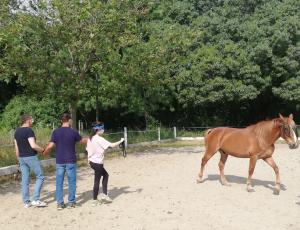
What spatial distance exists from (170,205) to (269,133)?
9.47ft

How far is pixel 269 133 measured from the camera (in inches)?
401

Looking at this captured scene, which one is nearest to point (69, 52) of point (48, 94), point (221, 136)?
point (48, 94)

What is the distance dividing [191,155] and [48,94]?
6.15 m

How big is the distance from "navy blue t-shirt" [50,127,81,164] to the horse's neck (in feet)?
13.7

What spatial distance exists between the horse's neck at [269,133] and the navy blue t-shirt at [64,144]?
418cm

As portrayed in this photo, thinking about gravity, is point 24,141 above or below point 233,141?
above

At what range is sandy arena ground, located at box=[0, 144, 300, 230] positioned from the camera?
299 inches

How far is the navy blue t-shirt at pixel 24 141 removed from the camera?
8.60 metres

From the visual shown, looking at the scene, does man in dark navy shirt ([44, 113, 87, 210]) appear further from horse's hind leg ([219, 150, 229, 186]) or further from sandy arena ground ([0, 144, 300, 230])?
horse's hind leg ([219, 150, 229, 186])

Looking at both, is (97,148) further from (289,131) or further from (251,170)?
(289,131)

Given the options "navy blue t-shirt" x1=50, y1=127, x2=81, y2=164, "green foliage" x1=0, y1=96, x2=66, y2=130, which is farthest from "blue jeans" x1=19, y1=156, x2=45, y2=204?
"green foliage" x1=0, y1=96, x2=66, y2=130

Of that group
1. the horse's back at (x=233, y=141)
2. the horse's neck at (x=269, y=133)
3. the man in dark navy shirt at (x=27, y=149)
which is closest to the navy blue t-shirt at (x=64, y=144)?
the man in dark navy shirt at (x=27, y=149)

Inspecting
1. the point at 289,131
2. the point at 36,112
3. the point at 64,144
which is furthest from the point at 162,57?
the point at 36,112

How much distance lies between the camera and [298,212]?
8.37 metres
